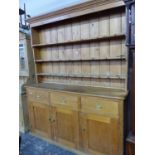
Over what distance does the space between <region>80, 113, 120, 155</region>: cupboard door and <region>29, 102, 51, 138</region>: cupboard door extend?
0.62 meters

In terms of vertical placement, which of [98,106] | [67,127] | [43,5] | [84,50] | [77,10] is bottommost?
[67,127]

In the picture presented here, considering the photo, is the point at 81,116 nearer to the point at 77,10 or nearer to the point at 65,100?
the point at 65,100

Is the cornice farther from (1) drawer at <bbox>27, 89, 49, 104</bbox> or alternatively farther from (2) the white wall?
(1) drawer at <bbox>27, 89, 49, 104</bbox>

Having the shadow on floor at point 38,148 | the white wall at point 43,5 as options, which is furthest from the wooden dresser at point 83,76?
the white wall at point 43,5

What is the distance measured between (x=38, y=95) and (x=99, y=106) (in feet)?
3.36

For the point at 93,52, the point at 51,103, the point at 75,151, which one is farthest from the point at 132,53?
the point at 75,151

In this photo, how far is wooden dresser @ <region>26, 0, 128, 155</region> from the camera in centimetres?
186

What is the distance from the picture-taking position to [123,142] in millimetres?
1796

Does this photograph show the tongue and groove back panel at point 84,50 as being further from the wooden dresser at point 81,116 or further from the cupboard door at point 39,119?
the cupboard door at point 39,119

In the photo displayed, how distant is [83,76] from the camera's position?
7.84 feet

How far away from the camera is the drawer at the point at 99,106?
1.76 meters

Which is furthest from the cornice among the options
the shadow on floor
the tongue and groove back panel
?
the shadow on floor

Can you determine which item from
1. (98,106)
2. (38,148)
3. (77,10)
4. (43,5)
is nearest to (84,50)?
(77,10)
